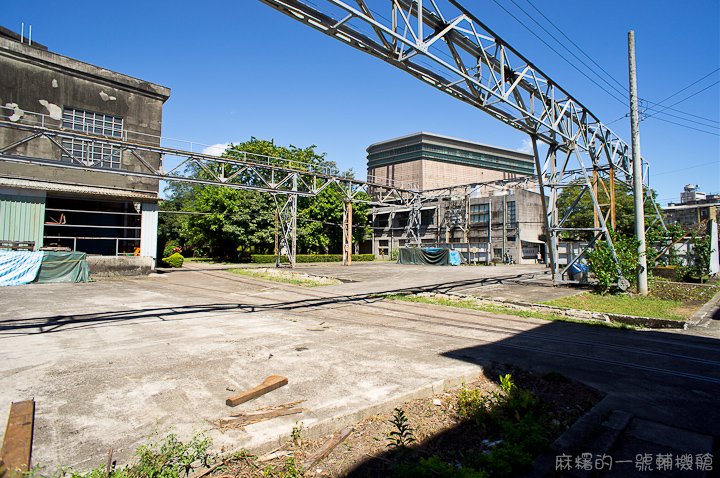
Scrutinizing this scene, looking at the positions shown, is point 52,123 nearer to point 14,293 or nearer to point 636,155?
point 14,293

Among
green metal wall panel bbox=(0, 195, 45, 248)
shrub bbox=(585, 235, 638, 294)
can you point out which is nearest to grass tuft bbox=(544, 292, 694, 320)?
shrub bbox=(585, 235, 638, 294)

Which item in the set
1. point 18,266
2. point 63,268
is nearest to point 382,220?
point 63,268

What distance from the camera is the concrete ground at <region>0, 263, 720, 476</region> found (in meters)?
3.68

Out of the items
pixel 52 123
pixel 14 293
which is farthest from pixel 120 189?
pixel 14 293

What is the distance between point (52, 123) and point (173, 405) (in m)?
24.7

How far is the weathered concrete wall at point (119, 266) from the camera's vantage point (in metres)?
20.4

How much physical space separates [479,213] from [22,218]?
119 ft

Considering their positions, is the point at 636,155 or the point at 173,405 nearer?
the point at 173,405

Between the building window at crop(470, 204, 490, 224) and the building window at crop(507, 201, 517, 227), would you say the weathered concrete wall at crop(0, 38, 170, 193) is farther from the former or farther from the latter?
the building window at crop(507, 201, 517, 227)

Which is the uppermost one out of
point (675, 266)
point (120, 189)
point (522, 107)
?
point (522, 107)

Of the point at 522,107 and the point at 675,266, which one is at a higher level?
the point at 522,107

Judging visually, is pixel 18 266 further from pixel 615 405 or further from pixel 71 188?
pixel 615 405

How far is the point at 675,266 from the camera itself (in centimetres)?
1795

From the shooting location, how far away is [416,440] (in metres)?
3.53
